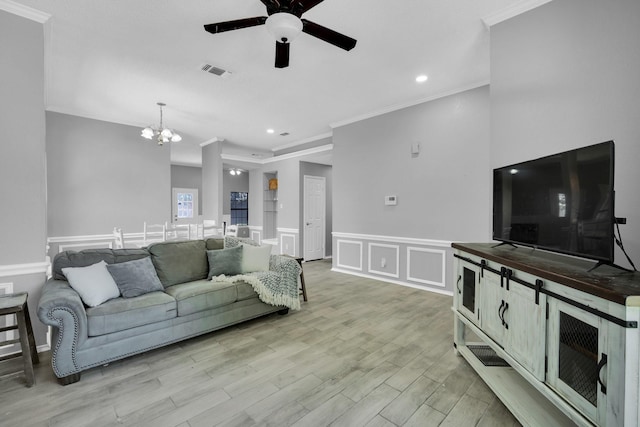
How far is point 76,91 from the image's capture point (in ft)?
13.2

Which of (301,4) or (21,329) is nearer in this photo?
(301,4)

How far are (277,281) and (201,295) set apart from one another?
86 centimetres

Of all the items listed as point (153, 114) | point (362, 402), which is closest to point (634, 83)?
point (362, 402)

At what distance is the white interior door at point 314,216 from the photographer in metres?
7.01

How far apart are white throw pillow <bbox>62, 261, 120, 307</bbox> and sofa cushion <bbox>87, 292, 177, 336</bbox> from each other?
70 mm

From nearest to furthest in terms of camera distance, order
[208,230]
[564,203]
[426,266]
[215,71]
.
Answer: [564,203] → [215,71] → [426,266] → [208,230]

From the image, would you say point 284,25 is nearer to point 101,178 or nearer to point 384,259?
point 384,259

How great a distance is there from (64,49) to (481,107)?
4.92 m

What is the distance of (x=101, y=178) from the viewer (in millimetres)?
5117

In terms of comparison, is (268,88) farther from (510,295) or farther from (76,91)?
(510,295)

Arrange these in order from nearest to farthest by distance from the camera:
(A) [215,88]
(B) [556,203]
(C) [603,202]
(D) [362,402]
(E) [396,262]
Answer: (C) [603,202]
(B) [556,203]
(D) [362,402]
(A) [215,88]
(E) [396,262]

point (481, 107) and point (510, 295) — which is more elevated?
point (481, 107)

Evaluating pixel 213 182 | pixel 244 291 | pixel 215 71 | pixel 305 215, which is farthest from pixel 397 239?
pixel 213 182

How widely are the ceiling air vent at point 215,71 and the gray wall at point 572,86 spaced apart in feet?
9.52
